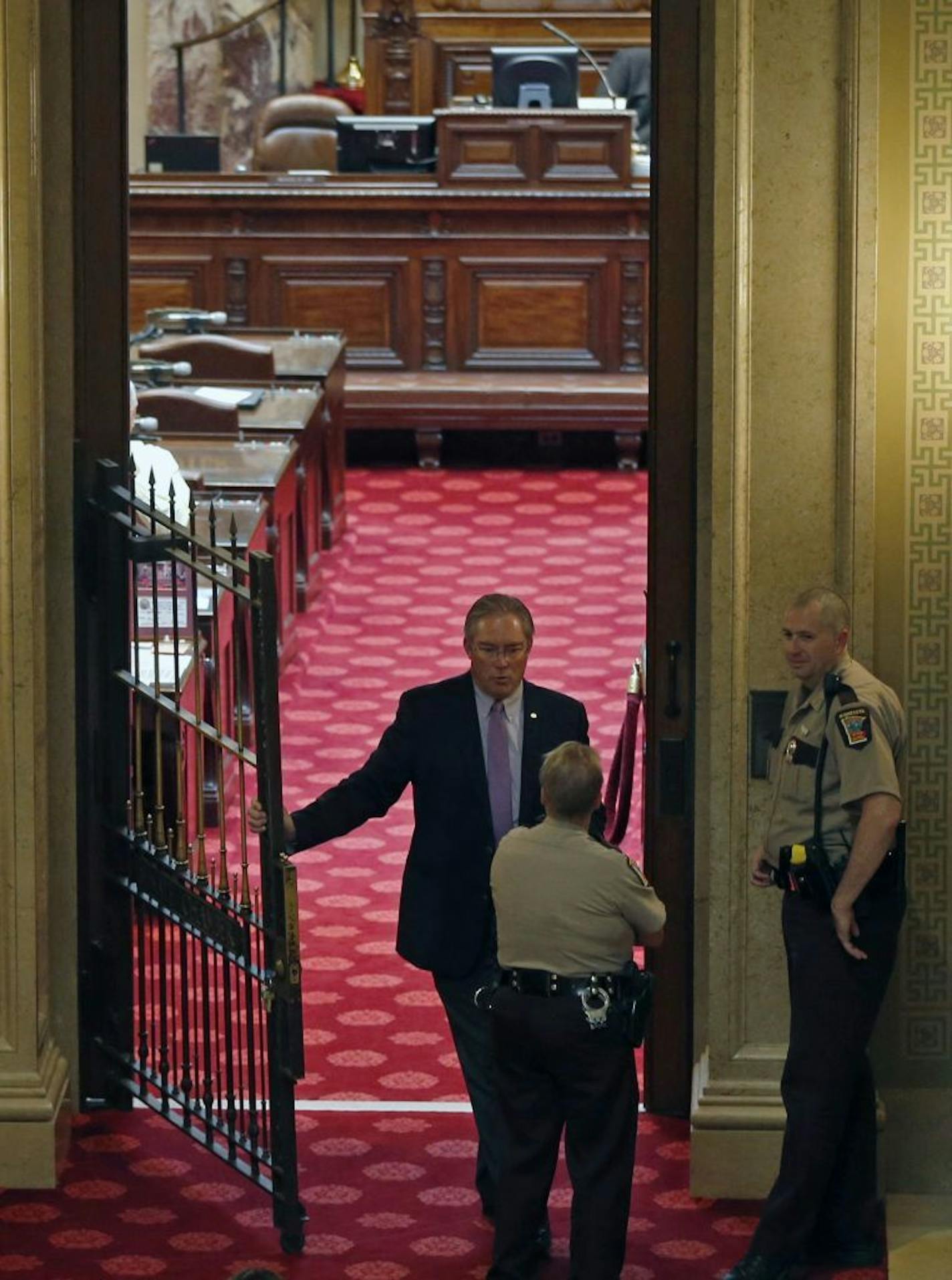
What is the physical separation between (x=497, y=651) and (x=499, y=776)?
0.28 m

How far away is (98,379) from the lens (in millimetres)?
5742

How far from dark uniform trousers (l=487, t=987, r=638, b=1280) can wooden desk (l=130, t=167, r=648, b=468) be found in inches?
353

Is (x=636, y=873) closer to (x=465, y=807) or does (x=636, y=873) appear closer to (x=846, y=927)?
(x=846, y=927)

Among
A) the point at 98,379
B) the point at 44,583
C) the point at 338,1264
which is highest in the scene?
the point at 98,379

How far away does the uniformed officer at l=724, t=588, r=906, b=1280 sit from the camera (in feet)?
16.0

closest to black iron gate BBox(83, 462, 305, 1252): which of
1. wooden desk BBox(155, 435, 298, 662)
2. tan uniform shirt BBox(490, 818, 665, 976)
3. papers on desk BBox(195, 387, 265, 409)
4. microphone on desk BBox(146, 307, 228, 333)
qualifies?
tan uniform shirt BBox(490, 818, 665, 976)

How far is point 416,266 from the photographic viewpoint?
13.8 meters

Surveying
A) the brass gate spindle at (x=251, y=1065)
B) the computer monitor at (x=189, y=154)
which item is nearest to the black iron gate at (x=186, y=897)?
the brass gate spindle at (x=251, y=1065)

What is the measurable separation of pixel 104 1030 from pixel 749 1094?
1.53 m

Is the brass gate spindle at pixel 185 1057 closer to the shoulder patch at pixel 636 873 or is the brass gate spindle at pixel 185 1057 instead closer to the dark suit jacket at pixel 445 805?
the dark suit jacket at pixel 445 805

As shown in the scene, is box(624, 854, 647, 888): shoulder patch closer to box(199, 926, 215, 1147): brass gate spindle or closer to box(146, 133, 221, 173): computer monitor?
box(199, 926, 215, 1147): brass gate spindle

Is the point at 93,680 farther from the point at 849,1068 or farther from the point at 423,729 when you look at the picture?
the point at 849,1068

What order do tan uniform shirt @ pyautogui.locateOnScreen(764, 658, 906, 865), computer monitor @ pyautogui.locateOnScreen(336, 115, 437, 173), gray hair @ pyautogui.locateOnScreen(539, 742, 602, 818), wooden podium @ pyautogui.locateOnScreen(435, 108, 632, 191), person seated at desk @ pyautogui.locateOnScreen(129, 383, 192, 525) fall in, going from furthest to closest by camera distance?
computer monitor @ pyautogui.locateOnScreen(336, 115, 437, 173) < wooden podium @ pyautogui.locateOnScreen(435, 108, 632, 191) < person seated at desk @ pyautogui.locateOnScreen(129, 383, 192, 525) < tan uniform shirt @ pyautogui.locateOnScreen(764, 658, 906, 865) < gray hair @ pyautogui.locateOnScreen(539, 742, 602, 818)

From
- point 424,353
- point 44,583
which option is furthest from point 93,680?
point 424,353
